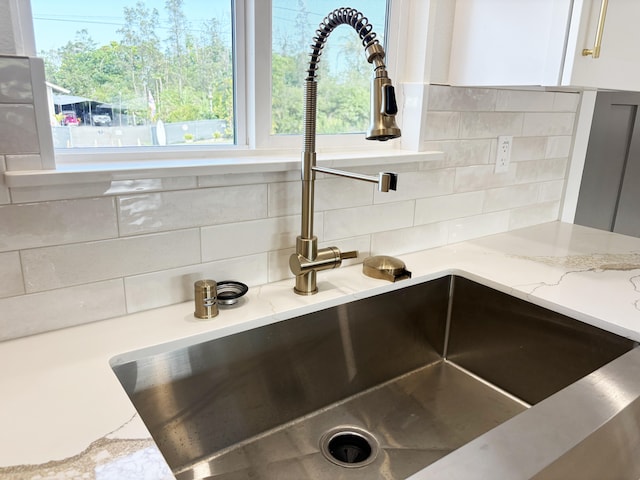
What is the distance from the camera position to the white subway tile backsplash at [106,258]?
82cm

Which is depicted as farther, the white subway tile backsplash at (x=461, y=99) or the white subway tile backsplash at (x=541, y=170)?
the white subway tile backsplash at (x=541, y=170)

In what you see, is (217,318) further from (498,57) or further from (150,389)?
(498,57)

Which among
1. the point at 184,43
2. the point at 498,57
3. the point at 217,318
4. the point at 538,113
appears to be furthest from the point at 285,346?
the point at 538,113

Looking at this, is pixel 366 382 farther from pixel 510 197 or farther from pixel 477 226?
pixel 510 197

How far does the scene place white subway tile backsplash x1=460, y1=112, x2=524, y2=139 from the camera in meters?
1.36

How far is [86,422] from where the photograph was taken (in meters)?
0.63

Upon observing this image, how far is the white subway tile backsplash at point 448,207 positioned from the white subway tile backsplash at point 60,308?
0.81 meters

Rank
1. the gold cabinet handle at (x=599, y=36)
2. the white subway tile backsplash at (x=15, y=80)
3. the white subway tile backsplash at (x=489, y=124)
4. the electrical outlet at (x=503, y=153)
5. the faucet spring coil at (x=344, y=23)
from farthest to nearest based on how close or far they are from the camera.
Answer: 1. the electrical outlet at (x=503, y=153)
2. the white subway tile backsplash at (x=489, y=124)
3. the gold cabinet handle at (x=599, y=36)
4. the faucet spring coil at (x=344, y=23)
5. the white subway tile backsplash at (x=15, y=80)

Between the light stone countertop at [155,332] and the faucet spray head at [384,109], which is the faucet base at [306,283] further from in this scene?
the faucet spray head at [384,109]

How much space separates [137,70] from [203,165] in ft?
0.77

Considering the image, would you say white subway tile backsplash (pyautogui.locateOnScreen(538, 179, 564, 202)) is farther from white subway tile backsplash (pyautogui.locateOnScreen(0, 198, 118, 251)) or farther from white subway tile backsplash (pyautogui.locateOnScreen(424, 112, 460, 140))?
white subway tile backsplash (pyautogui.locateOnScreen(0, 198, 118, 251))

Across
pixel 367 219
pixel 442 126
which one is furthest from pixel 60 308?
pixel 442 126

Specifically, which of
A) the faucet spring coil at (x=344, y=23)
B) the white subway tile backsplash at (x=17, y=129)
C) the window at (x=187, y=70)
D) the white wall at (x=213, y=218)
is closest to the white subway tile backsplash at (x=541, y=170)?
the white wall at (x=213, y=218)

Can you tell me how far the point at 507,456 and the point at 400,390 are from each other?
0.58m
